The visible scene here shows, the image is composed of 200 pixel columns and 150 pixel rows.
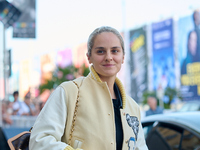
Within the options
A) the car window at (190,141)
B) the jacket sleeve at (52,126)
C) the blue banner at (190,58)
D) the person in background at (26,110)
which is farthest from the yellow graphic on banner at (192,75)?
the jacket sleeve at (52,126)

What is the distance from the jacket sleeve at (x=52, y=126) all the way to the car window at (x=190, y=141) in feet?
5.62

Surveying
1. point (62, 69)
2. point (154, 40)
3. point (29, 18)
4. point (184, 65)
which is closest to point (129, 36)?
point (154, 40)

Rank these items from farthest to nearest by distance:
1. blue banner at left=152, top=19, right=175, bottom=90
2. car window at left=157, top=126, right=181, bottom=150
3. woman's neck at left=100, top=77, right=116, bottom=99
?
blue banner at left=152, top=19, right=175, bottom=90 → car window at left=157, top=126, right=181, bottom=150 → woman's neck at left=100, top=77, right=116, bottom=99

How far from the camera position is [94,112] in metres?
1.67

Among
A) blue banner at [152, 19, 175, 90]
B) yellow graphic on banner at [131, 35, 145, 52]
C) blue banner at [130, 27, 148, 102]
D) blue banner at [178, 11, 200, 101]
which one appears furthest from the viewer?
yellow graphic on banner at [131, 35, 145, 52]

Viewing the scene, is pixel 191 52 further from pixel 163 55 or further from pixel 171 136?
pixel 171 136

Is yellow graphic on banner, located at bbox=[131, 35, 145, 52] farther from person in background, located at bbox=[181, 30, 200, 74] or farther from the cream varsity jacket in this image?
the cream varsity jacket

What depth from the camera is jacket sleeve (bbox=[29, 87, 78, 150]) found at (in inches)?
59.4

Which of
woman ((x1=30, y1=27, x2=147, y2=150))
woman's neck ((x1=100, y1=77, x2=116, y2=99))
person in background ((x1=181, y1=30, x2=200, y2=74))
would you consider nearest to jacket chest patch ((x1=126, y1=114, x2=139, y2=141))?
woman ((x1=30, y1=27, x2=147, y2=150))

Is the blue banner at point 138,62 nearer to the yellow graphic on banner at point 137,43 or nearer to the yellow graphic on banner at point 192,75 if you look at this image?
the yellow graphic on banner at point 137,43

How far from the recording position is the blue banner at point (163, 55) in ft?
202

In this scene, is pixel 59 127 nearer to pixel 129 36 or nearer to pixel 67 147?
pixel 67 147

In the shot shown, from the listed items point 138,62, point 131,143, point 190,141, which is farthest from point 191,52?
point 131,143

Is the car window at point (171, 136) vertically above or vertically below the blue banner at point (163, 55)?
below
